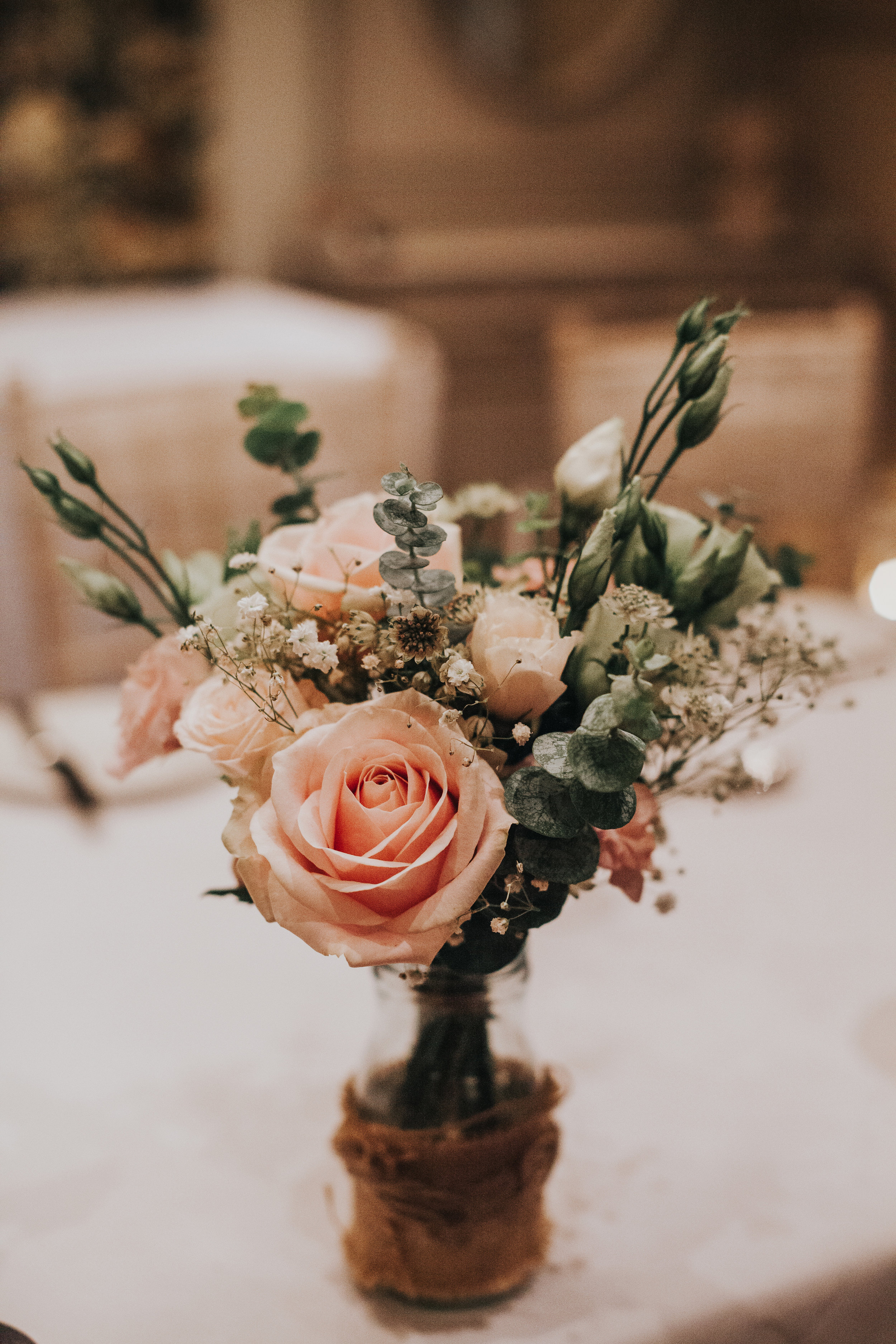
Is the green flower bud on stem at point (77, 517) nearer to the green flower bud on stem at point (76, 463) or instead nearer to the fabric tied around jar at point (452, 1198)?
the green flower bud on stem at point (76, 463)

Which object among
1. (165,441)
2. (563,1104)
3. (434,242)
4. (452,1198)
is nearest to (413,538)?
(452,1198)

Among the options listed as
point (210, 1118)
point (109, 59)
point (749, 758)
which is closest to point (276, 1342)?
point (210, 1118)

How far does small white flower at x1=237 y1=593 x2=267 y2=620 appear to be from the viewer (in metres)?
0.46

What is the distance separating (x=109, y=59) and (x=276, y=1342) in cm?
301

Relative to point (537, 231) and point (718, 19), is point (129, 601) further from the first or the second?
point (718, 19)

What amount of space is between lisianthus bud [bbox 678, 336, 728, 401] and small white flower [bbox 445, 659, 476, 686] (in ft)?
0.56

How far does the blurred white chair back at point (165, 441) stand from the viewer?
5.37 feet

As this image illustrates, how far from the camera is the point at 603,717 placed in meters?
0.41

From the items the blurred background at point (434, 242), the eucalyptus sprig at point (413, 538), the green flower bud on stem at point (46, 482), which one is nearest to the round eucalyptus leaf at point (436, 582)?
the eucalyptus sprig at point (413, 538)

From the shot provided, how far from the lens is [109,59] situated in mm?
2775

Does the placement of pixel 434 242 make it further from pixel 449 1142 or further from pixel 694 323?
pixel 449 1142

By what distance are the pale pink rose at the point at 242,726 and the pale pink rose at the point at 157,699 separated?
0.04m

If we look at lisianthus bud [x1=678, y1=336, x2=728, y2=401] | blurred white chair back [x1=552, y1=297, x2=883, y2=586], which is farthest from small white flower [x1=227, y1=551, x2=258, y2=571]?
blurred white chair back [x1=552, y1=297, x2=883, y2=586]

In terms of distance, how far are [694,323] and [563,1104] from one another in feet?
1.58
